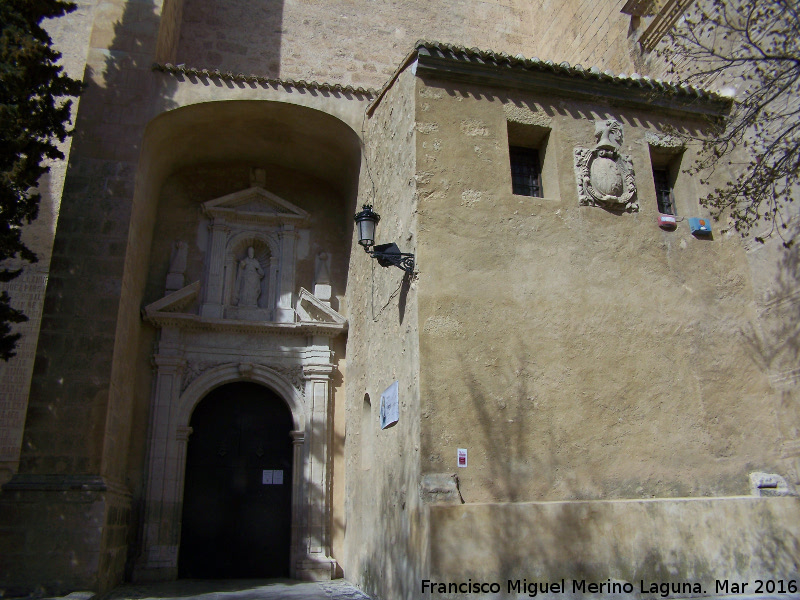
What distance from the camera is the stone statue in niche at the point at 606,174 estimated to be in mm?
7141

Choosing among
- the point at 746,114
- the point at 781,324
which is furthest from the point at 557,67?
the point at 781,324

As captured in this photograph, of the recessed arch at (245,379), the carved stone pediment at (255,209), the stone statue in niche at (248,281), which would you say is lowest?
the recessed arch at (245,379)

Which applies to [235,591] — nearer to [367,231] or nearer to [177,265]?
[367,231]

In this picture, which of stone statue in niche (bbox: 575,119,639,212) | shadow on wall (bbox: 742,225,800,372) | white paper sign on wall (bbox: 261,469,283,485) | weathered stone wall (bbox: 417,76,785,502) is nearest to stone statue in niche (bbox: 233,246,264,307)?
white paper sign on wall (bbox: 261,469,283,485)

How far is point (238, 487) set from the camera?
901cm

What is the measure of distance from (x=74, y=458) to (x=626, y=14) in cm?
931

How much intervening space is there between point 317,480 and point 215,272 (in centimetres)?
331

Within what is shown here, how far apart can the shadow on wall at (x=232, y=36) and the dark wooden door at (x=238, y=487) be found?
5.47 meters

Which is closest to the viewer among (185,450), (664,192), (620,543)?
(620,543)

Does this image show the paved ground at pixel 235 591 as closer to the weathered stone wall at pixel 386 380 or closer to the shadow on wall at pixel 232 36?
the weathered stone wall at pixel 386 380

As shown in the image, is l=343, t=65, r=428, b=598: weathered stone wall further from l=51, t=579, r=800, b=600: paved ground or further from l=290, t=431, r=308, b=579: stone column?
l=290, t=431, r=308, b=579: stone column

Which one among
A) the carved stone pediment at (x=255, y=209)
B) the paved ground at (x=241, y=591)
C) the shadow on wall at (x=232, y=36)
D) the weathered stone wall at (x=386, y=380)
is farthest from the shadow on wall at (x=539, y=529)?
the shadow on wall at (x=232, y=36)

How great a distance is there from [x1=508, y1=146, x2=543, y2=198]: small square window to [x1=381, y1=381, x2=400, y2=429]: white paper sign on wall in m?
2.52

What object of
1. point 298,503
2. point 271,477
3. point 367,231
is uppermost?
point 367,231
